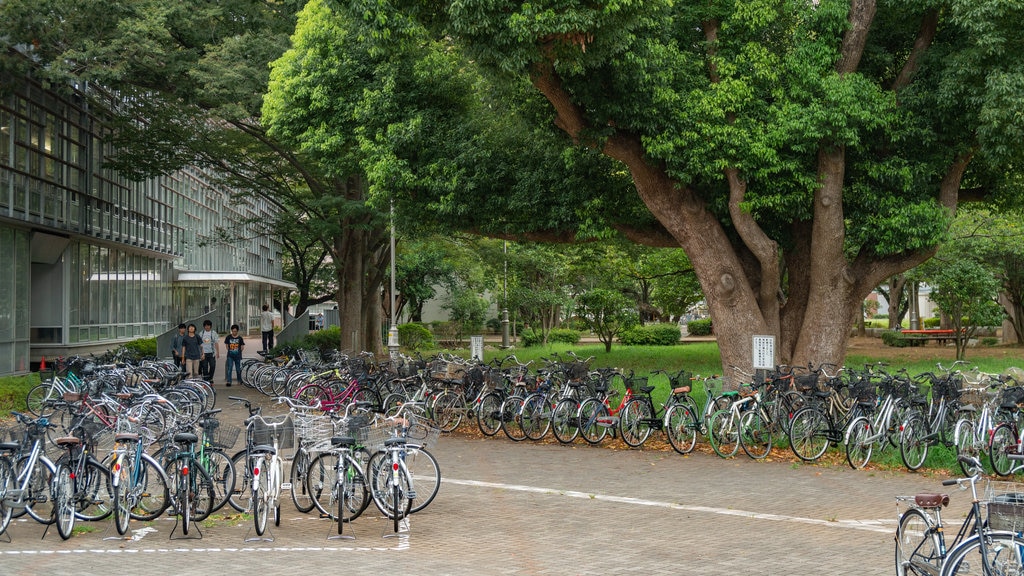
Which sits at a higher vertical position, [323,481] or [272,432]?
[272,432]

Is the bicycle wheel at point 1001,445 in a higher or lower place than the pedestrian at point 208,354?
lower

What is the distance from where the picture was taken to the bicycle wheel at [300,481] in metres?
9.00

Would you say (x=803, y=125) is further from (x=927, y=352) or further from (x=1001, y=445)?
(x=927, y=352)

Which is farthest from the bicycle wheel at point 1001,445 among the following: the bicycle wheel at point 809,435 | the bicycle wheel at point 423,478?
the bicycle wheel at point 423,478

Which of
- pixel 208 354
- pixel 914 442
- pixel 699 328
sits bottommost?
pixel 914 442

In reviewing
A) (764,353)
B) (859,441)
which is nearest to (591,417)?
(764,353)

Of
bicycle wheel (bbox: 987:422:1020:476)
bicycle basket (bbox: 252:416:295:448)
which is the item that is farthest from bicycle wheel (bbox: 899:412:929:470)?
bicycle basket (bbox: 252:416:295:448)

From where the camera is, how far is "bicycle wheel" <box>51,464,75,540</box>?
26.2 ft

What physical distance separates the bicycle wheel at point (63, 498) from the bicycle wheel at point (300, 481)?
186 cm

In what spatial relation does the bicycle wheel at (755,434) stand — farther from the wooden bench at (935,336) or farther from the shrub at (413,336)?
the wooden bench at (935,336)

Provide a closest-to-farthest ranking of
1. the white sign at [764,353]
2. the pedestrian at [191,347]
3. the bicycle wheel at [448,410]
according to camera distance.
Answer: the white sign at [764,353] → the bicycle wheel at [448,410] → the pedestrian at [191,347]

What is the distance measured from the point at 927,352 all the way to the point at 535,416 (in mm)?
25539

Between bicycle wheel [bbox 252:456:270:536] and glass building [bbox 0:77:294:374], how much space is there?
1715cm

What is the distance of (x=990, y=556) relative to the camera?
529cm
